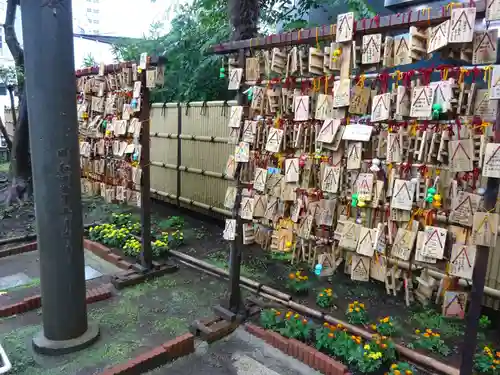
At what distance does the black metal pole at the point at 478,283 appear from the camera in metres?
2.76

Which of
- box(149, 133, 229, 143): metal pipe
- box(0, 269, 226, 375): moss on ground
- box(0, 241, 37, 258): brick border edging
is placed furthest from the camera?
box(149, 133, 229, 143): metal pipe

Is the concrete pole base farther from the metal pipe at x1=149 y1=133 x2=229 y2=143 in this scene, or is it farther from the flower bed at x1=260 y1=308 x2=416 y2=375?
the metal pipe at x1=149 y1=133 x2=229 y2=143

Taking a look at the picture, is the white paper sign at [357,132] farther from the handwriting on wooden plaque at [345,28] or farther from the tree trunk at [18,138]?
the tree trunk at [18,138]

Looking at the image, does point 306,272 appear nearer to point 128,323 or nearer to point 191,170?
point 128,323

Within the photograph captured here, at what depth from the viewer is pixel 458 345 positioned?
12.8 feet

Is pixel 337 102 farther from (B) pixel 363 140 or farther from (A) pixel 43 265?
(A) pixel 43 265

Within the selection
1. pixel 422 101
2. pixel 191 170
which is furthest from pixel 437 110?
pixel 191 170

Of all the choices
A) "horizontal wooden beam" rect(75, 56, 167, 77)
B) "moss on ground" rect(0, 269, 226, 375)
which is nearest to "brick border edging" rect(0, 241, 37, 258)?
"moss on ground" rect(0, 269, 226, 375)

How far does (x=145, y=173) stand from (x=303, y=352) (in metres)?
3.15

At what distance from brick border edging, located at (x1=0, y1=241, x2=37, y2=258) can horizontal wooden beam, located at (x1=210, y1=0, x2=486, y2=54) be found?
4.96m

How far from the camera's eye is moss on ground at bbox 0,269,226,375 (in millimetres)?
3688

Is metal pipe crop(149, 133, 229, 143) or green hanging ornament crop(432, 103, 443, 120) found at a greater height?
green hanging ornament crop(432, 103, 443, 120)

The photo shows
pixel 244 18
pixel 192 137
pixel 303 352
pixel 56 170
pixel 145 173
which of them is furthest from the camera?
pixel 192 137

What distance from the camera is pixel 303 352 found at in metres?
3.77
